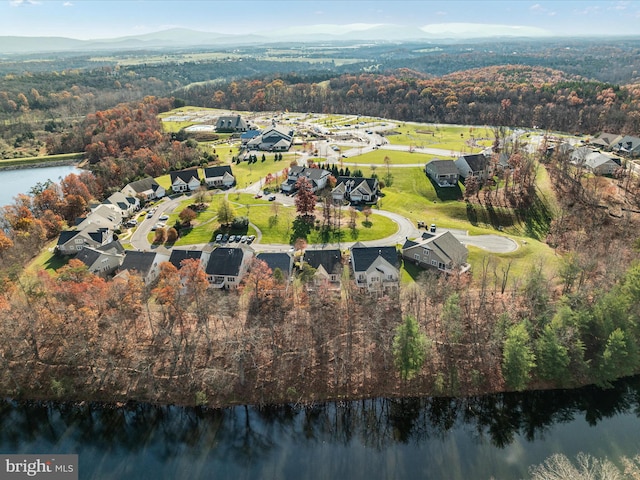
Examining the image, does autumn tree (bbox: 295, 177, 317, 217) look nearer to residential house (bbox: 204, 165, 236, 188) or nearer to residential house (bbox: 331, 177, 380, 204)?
residential house (bbox: 331, 177, 380, 204)

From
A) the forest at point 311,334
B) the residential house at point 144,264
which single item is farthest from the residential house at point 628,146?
the residential house at point 144,264

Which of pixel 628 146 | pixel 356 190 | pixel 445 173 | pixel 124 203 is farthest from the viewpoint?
pixel 628 146

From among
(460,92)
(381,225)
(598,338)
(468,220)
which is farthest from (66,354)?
(460,92)

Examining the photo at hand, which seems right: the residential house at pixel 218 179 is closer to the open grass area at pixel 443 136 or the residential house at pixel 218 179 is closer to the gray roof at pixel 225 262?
the gray roof at pixel 225 262

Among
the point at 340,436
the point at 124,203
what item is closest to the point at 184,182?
the point at 124,203

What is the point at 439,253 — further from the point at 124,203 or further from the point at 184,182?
the point at 124,203

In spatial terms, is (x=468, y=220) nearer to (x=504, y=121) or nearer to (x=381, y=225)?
(x=381, y=225)

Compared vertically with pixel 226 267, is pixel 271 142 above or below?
below
